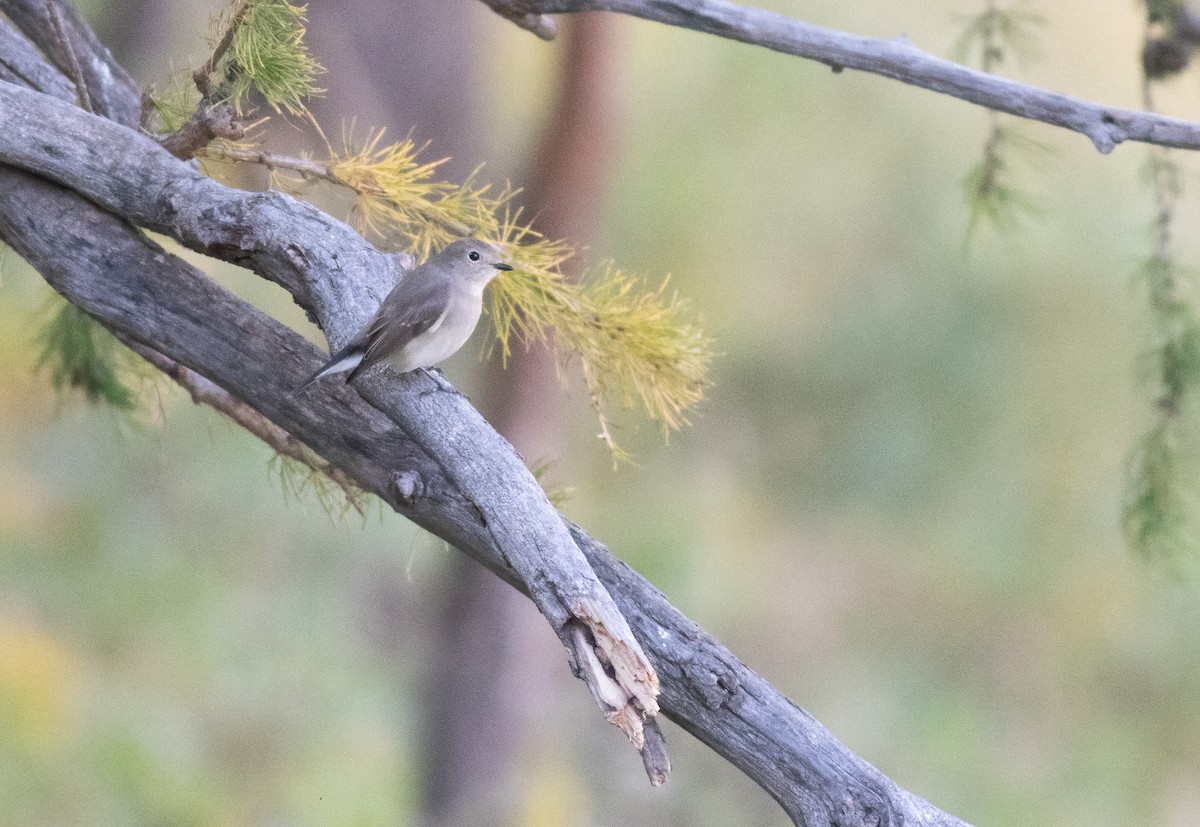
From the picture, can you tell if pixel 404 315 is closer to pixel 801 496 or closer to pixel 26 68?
pixel 26 68

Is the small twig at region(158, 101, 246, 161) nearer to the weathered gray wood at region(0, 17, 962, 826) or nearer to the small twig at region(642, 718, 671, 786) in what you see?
the weathered gray wood at region(0, 17, 962, 826)

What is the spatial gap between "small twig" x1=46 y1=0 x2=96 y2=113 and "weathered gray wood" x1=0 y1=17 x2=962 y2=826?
0.11m

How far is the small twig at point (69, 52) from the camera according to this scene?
5.11 feet

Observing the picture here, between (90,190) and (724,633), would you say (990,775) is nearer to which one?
(724,633)

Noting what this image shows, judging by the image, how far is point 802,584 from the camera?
603 cm

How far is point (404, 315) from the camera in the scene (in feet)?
4.79

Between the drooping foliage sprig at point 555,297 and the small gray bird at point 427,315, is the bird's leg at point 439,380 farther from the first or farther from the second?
the drooping foliage sprig at point 555,297

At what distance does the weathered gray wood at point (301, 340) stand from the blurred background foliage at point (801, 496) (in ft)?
9.47

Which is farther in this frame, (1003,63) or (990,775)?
(990,775)

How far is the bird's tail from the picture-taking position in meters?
1.31

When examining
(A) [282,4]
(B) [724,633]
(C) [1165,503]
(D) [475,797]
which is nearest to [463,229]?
(A) [282,4]

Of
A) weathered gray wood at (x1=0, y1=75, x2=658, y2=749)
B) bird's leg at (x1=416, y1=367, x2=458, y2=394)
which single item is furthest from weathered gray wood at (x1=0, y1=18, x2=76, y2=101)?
bird's leg at (x1=416, y1=367, x2=458, y2=394)

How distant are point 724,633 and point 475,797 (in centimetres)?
179

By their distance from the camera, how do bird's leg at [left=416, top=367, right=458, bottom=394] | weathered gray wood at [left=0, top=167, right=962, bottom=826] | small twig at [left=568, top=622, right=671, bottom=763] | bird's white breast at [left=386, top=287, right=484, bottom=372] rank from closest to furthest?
small twig at [left=568, top=622, right=671, bottom=763], weathered gray wood at [left=0, top=167, right=962, bottom=826], bird's leg at [left=416, top=367, right=458, bottom=394], bird's white breast at [left=386, top=287, right=484, bottom=372]
